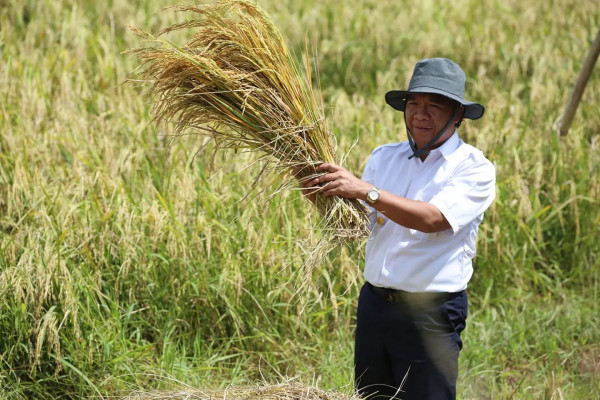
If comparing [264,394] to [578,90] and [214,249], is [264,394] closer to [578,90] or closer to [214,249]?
[214,249]

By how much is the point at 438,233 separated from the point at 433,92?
465 millimetres

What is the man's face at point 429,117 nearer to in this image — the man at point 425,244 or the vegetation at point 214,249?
the man at point 425,244

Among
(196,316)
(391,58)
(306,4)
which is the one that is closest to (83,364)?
(196,316)

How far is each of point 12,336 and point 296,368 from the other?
50.4 inches

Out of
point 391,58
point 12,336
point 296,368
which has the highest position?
point 391,58

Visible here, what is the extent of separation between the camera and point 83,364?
321 cm

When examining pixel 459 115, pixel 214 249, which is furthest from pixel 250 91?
pixel 214 249

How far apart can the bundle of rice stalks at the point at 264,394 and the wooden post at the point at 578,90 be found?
122 inches

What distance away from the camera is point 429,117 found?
263 cm

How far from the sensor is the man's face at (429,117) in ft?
8.58

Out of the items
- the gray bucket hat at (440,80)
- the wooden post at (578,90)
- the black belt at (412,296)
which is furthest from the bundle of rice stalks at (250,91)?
the wooden post at (578,90)

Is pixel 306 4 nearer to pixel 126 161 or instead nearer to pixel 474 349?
pixel 126 161

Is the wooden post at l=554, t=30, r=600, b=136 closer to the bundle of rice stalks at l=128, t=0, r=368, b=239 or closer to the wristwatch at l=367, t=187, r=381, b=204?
the bundle of rice stalks at l=128, t=0, r=368, b=239

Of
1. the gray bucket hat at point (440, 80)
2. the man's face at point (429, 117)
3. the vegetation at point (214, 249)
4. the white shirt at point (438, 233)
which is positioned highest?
the gray bucket hat at point (440, 80)
